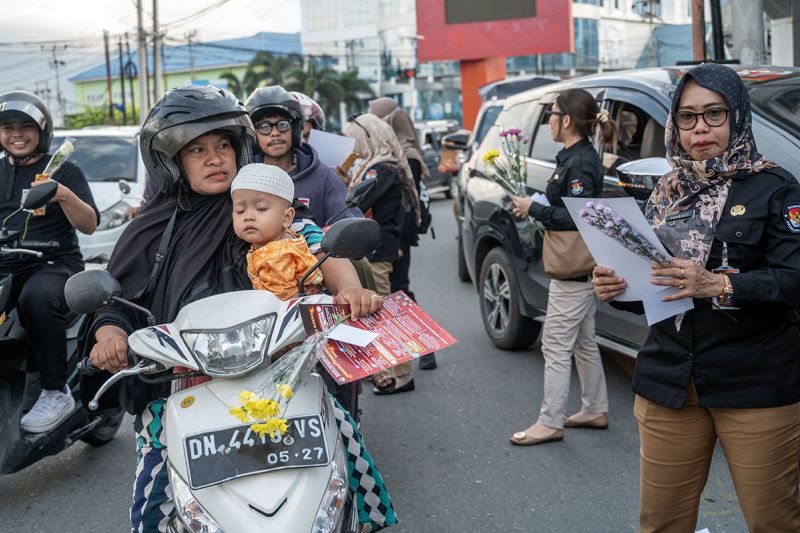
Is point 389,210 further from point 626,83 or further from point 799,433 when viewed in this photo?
point 799,433

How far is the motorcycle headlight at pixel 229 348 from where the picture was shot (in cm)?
249

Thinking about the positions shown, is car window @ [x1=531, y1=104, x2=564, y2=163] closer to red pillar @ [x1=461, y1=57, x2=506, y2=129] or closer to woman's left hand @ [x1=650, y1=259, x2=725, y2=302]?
woman's left hand @ [x1=650, y1=259, x2=725, y2=302]

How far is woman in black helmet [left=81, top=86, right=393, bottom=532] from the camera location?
292cm

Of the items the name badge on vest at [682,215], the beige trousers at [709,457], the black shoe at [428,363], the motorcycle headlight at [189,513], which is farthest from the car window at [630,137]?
the motorcycle headlight at [189,513]

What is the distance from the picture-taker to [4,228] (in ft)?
14.7

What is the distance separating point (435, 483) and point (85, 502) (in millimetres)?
1888

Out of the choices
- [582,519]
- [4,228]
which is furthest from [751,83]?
[4,228]

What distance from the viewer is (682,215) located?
2.68 m

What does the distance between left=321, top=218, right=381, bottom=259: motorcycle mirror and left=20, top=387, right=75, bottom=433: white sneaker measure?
2389 millimetres

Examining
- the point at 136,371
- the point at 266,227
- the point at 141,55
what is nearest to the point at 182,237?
the point at 266,227

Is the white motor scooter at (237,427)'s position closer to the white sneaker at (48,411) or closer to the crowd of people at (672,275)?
the crowd of people at (672,275)

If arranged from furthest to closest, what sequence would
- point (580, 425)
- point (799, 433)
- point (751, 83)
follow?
point (580, 425), point (751, 83), point (799, 433)

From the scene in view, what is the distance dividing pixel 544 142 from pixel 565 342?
1871 millimetres

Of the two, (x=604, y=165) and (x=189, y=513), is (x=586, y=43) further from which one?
(x=189, y=513)
